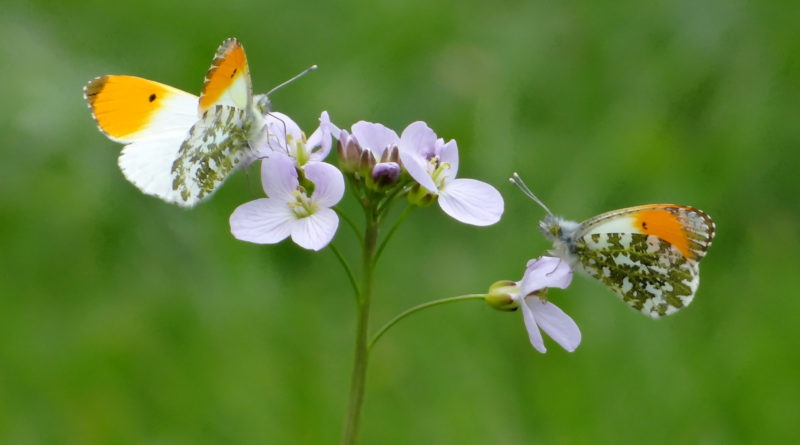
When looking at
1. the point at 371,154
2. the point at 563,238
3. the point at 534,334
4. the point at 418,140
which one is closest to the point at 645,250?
the point at 563,238

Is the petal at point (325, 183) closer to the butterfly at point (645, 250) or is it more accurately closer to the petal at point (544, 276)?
the petal at point (544, 276)

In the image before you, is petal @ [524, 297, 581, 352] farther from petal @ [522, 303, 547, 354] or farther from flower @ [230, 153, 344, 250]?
flower @ [230, 153, 344, 250]

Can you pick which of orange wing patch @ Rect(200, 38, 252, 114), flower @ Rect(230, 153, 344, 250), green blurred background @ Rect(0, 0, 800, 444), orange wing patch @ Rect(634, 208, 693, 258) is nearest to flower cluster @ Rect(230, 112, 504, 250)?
flower @ Rect(230, 153, 344, 250)

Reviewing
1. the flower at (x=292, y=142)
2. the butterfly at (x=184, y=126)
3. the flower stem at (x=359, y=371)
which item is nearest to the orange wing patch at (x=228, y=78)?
the butterfly at (x=184, y=126)

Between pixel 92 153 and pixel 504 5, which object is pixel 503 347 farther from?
pixel 504 5

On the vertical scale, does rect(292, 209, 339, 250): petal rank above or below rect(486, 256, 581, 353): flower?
above

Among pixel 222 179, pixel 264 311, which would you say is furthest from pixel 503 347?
pixel 222 179
